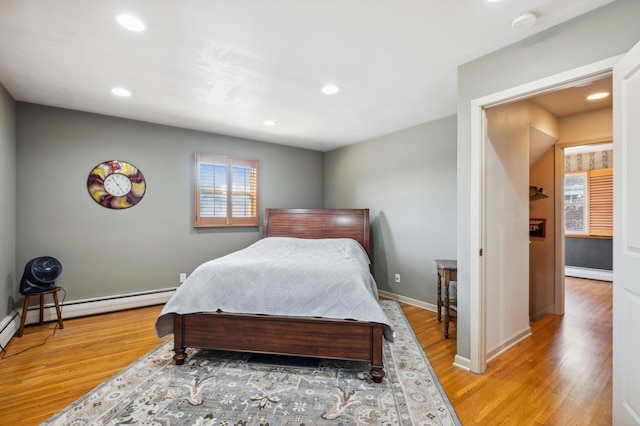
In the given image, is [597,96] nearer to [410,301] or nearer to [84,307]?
[410,301]

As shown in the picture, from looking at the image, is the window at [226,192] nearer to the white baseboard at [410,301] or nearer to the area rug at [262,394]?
the area rug at [262,394]

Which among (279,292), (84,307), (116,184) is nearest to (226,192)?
(116,184)

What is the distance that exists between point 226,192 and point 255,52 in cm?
271

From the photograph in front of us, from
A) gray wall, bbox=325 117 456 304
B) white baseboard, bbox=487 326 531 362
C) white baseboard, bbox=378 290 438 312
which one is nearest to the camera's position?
white baseboard, bbox=487 326 531 362

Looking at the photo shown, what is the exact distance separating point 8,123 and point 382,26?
385 cm

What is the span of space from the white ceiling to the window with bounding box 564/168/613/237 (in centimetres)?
469

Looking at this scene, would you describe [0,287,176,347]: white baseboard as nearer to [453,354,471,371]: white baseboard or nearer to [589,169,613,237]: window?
[453,354,471,371]: white baseboard

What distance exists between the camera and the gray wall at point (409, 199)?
3.74 meters

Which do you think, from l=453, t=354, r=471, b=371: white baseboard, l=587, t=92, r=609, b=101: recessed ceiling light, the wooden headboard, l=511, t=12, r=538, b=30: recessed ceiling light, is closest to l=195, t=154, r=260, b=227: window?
the wooden headboard

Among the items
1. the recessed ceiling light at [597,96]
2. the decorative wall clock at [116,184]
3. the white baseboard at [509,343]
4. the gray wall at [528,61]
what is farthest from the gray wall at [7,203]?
the recessed ceiling light at [597,96]

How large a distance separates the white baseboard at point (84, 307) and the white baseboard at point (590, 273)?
752cm

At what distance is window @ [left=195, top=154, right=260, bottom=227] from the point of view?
434 cm

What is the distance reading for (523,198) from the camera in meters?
2.99

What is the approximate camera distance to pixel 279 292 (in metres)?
2.38
